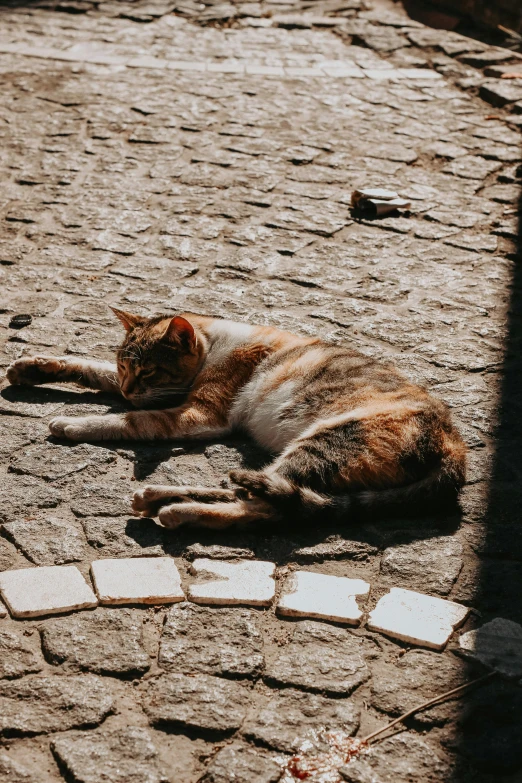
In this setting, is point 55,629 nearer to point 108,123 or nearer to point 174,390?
point 174,390

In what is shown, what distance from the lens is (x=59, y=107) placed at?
9.87 metres

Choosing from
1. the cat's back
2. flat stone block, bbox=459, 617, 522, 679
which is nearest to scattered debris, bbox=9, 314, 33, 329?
the cat's back

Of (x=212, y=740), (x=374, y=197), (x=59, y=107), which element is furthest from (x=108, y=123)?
(x=212, y=740)

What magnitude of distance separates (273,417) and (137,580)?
1.41 meters

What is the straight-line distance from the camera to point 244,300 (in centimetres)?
631

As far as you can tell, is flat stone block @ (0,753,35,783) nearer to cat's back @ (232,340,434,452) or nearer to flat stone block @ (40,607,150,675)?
flat stone block @ (40,607,150,675)

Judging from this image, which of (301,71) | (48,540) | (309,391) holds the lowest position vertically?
(48,540)

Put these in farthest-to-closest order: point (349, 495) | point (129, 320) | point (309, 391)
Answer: point (129, 320) → point (309, 391) → point (349, 495)

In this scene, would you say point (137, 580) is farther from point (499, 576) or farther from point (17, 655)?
point (499, 576)

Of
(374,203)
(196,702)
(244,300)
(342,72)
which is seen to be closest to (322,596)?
(196,702)

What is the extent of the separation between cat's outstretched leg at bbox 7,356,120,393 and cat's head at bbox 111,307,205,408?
0.48 feet

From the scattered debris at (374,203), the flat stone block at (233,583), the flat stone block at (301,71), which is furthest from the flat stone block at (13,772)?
the flat stone block at (301,71)

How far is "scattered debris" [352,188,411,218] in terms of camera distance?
307 inches

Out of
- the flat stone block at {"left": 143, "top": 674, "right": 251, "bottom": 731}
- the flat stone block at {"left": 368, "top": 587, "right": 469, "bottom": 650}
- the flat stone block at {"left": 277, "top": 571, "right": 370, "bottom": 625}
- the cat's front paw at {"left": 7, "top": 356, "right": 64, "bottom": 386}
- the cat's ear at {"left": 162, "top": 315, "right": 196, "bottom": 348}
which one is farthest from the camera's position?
the cat's front paw at {"left": 7, "top": 356, "right": 64, "bottom": 386}
